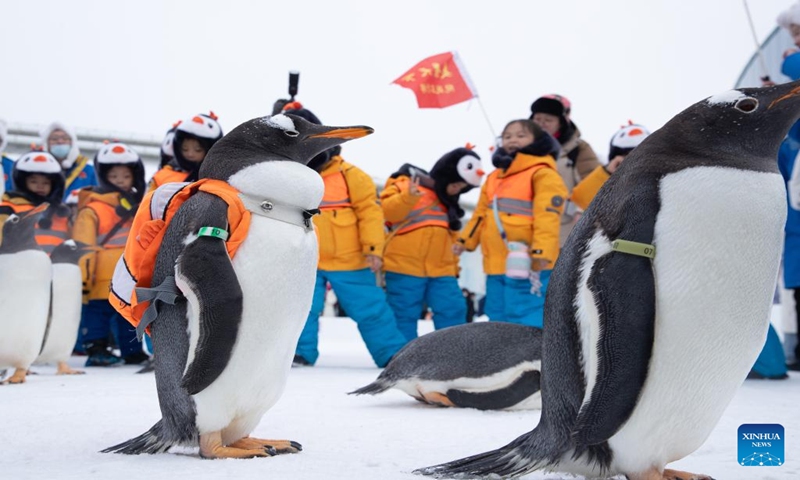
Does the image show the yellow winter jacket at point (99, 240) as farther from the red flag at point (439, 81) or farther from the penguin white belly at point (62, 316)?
the red flag at point (439, 81)

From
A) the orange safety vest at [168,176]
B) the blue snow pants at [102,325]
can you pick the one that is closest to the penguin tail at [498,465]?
the orange safety vest at [168,176]

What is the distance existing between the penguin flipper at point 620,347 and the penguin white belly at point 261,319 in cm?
76

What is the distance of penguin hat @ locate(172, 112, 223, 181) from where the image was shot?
428cm

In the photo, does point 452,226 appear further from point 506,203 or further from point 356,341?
point 356,341

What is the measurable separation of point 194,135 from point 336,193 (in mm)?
880

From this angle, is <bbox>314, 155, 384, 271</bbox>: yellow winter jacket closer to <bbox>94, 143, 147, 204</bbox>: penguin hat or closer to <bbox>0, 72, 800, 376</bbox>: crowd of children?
<bbox>0, 72, 800, 376</bbox>: crowd of children

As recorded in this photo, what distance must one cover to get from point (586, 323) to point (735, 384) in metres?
0.30

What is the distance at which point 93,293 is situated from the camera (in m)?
5.02

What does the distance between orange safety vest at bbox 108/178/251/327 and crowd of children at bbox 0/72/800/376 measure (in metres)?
2.29

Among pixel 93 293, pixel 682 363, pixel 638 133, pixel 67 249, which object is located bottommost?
pixel 93 293

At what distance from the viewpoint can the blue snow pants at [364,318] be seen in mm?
4668

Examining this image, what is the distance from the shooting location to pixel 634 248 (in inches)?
56.0

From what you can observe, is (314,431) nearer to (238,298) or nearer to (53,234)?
(238,298)

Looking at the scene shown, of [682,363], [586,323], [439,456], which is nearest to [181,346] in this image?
[439,456]
